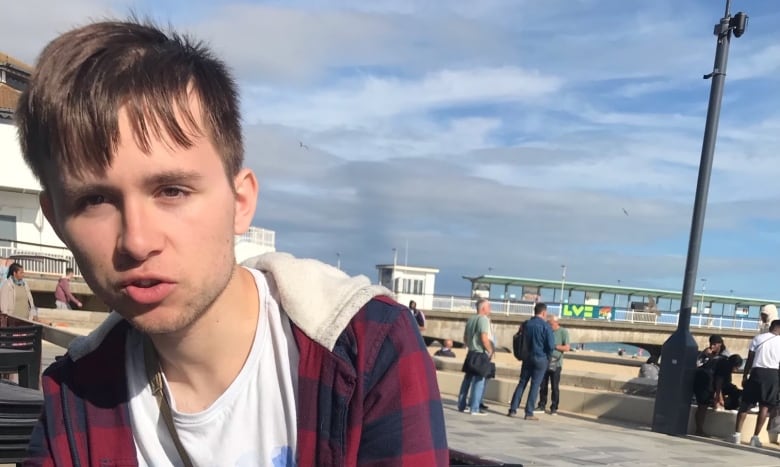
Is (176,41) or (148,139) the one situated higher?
(176,41)

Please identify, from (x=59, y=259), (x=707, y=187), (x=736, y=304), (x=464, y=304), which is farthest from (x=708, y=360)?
(x=736, y=304)

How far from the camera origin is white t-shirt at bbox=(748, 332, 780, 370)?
9.88m

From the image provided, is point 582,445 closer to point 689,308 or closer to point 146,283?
point 689,308

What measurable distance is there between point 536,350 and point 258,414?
32.9 ft

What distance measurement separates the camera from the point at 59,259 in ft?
83.8

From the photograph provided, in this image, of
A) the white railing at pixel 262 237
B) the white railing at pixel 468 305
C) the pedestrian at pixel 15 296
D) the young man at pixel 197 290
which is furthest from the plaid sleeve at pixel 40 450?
the white railing at pixel 468 305

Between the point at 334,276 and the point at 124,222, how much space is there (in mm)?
407

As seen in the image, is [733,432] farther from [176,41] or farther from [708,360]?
[176,41]

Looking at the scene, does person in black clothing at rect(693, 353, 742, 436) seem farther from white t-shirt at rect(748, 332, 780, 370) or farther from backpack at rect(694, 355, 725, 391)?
white t-shirt at rect(748, 332, 780, 370)

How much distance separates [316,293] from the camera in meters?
1.46

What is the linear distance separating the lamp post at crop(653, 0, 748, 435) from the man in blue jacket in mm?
1609

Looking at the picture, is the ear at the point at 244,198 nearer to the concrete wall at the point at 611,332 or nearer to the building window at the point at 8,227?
the building window at the point at 8,227

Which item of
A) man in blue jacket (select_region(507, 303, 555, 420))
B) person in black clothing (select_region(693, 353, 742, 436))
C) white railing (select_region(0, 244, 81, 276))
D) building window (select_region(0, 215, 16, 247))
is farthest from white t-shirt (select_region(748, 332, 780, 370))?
building window (select_region(0, 215, 16, 247))

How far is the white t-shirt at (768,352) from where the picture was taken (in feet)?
32.4
